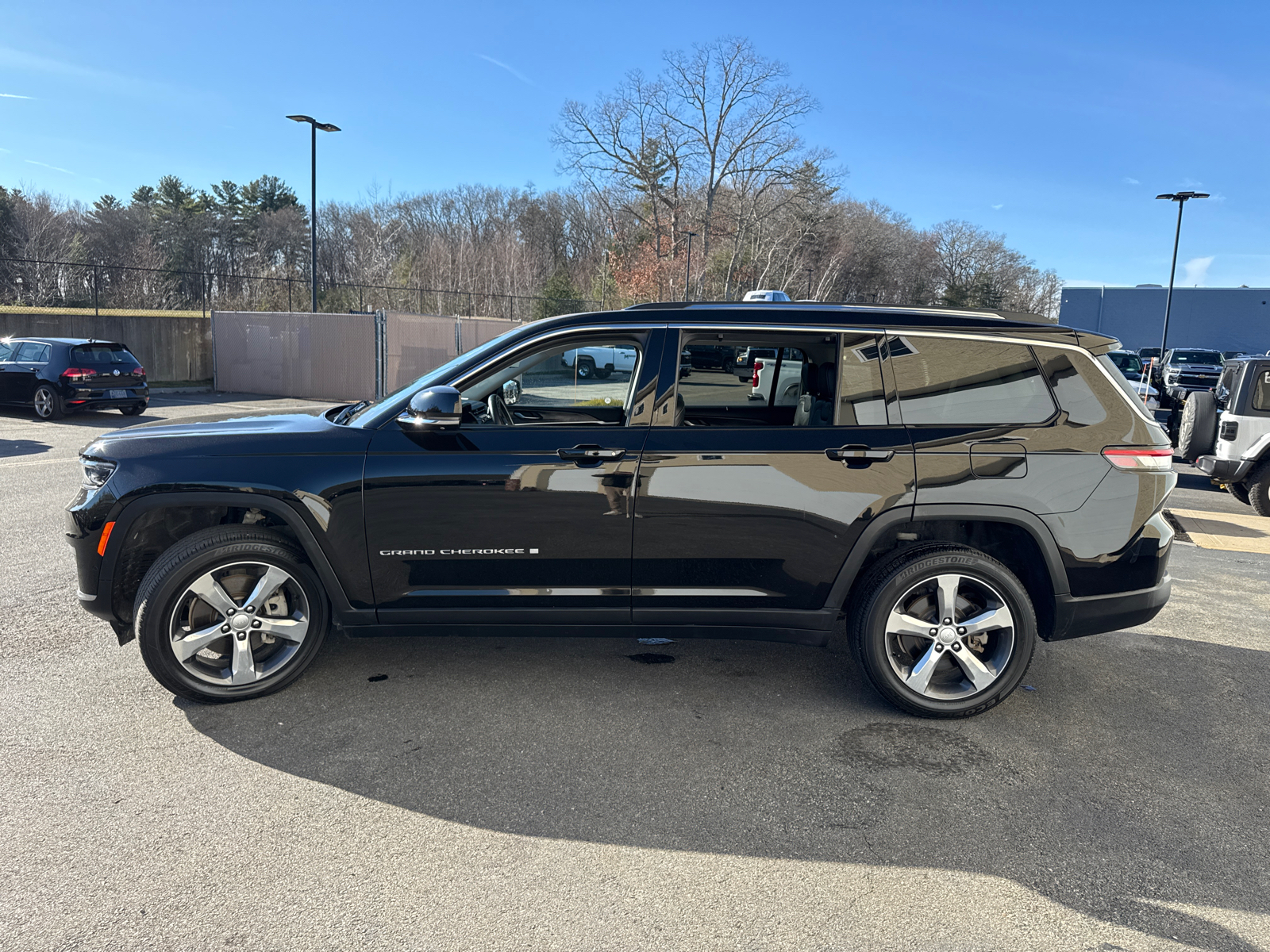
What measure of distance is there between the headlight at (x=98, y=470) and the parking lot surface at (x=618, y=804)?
99cm

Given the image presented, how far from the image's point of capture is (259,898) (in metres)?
2.61

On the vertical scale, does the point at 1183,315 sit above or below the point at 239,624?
above

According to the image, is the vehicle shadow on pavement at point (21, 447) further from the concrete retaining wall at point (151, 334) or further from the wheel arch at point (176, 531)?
the concrete retaining wall at point (151, 334)

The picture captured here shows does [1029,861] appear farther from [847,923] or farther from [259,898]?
[259,898]

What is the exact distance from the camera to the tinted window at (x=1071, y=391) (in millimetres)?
3891

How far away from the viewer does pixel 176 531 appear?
4.09 meters

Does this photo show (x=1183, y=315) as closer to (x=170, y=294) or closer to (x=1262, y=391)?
(x=1262, y=391)

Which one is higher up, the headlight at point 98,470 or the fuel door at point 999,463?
the fuel door at point 999,463

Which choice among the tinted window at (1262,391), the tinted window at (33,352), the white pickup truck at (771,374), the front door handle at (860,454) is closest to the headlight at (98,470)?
the white pickup truck at (771,374)

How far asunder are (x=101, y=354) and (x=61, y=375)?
30.1 inches

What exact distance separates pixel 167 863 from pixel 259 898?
1.31 feet

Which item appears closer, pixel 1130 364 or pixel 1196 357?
pixel 1130 364

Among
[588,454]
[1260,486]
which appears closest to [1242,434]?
[1260,486]

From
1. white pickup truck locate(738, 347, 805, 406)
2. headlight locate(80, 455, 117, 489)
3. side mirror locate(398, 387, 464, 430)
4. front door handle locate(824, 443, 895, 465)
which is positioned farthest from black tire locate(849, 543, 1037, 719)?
headlight locate(80, 455, 117, 489)
